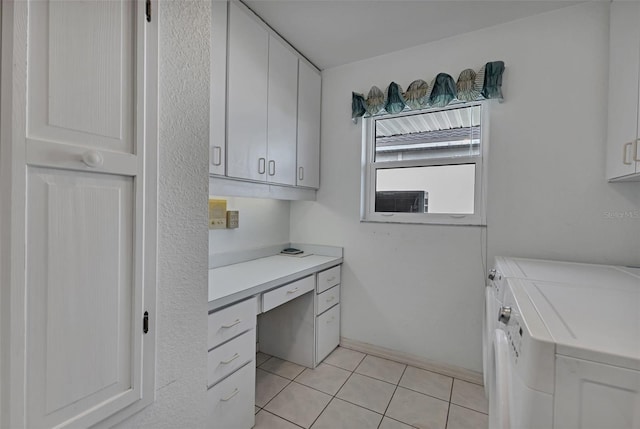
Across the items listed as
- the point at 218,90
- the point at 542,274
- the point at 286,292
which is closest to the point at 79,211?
the point at 218,90

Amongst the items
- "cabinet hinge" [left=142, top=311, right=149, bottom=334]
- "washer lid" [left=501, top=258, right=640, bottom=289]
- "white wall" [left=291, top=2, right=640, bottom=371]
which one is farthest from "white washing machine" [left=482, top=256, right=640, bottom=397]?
"cabinet hinge" [left=142, top=311, right=149, bottom=334]

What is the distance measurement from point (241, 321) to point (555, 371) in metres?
1.22

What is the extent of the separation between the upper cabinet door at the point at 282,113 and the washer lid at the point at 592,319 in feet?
5.14

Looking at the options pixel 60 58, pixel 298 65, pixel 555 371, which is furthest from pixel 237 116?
pixel 555 371

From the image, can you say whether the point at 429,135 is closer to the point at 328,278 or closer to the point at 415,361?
the point at 328,278

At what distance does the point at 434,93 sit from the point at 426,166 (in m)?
0.52

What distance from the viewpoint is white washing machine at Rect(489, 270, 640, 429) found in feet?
1.94

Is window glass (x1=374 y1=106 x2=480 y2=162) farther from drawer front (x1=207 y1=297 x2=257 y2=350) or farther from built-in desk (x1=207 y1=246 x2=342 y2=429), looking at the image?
drawer front (x1=207 y1=297 x2=257 y2=350)

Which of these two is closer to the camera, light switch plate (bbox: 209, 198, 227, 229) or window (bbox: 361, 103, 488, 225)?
light switch plate (bbox: 209, 198, 227, 229)

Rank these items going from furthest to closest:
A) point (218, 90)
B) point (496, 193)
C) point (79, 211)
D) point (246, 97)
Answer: point (496, 193) → point (246, 97) → point (218, 90) → point (79, 211)

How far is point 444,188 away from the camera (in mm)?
2096

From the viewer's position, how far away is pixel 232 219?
203cm

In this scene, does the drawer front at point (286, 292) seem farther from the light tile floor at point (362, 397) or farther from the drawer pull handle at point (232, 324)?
the light tile floor at point (362, 397)

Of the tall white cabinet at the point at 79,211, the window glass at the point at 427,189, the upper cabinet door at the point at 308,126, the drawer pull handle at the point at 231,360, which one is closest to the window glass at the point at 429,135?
the window glass at the point at 427,189
